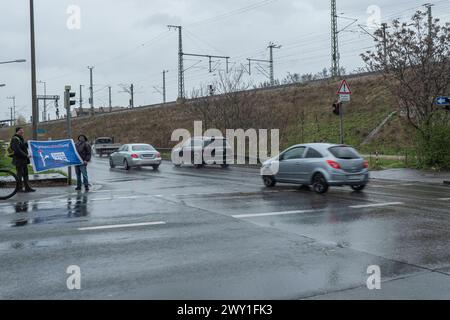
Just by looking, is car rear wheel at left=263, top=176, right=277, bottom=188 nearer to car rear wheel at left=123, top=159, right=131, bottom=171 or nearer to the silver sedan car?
the silver sedan car

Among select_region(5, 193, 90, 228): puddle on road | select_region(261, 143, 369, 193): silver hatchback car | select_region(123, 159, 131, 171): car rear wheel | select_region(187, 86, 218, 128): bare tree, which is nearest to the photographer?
select_region(5, 193, 90, 228): puddle on road

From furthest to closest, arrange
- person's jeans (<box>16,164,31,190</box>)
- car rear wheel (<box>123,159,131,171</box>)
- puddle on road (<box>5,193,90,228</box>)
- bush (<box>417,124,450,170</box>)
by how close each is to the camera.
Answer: car rear wheel (<box>123,159,131,171</box>) < bush (<box>417,124,450,170</box>) < person's jeans (<box>16,164,31,190</box>) < puddle on road (<box>5,193,90,228</box>)

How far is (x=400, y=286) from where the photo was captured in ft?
19.4

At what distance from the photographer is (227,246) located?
318 inches

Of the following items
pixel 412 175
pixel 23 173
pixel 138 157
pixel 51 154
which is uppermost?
pixel 51 154

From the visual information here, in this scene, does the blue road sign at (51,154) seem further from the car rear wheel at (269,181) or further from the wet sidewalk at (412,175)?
the wet sidewalk at (412,175)

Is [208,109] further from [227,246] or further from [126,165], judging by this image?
[227,246]

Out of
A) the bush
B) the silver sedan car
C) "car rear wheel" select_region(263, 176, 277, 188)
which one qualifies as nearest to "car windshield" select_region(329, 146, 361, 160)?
"car rear wheel" select_region(263, 176, 277, 188)

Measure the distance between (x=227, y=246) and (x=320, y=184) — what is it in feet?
25.3

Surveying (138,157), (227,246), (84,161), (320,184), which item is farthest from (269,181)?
(138,157)

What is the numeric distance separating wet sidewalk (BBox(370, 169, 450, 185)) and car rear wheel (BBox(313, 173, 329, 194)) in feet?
20.3

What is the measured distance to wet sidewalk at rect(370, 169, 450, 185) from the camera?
789 inches
